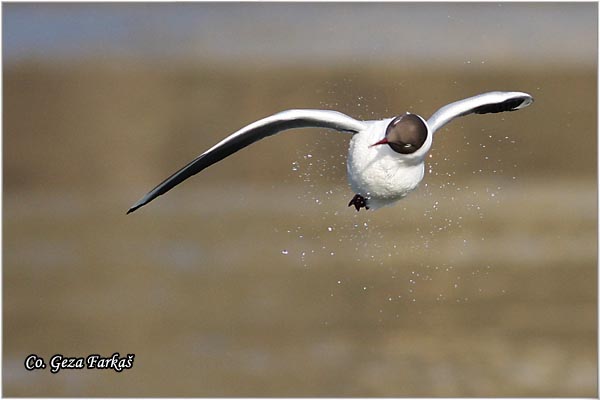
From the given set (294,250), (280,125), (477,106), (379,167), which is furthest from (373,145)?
(294,250)

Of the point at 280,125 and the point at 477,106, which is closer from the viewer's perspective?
the point at 280,125

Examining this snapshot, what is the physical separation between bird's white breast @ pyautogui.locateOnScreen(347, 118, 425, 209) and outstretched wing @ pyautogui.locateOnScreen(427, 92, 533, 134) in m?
0.17

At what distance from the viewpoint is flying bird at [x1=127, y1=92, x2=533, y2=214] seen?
438cm

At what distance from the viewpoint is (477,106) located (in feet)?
15.6

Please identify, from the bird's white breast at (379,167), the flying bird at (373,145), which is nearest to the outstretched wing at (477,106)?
the flying bird at (373,145)

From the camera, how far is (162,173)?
1083 cm

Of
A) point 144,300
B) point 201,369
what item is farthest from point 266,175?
point 201,369

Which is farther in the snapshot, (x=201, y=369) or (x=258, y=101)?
(x=258, y=101)

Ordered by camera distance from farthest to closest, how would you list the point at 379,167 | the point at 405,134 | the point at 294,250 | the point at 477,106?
the point at 294,250
the point at 477,106
the point at 379,167
the point at 405,134

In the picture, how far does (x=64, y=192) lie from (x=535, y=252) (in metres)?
3.49

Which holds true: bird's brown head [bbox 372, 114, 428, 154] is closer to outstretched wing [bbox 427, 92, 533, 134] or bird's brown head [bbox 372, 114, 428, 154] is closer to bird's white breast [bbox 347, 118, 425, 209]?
bird's white breast [bbox 347, 118, 425, 209]

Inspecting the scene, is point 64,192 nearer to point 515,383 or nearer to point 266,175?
point 266,175

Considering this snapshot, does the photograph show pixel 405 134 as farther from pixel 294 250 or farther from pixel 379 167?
pixel 294 250

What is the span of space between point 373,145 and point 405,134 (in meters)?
0.11
